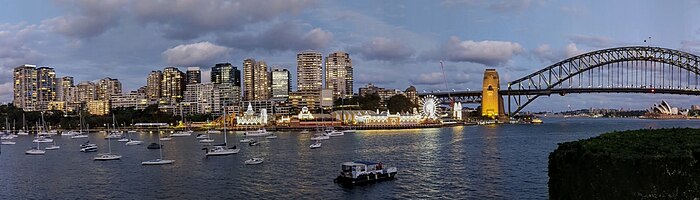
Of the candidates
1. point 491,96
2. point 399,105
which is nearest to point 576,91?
point 491,96

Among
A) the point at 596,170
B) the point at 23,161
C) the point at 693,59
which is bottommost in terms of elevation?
the point at 23,161

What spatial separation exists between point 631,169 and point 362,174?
2801cm

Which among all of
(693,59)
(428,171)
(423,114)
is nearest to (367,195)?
(428,171)

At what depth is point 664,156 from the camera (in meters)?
11.9

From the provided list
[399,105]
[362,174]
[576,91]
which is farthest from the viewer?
[399,105]

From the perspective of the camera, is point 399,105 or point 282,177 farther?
point 399,105

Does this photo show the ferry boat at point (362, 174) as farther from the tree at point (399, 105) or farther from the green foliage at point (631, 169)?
the tree at point (399, 105)

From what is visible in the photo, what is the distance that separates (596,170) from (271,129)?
142324 millimetres

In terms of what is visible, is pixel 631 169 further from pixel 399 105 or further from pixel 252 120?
pixel 399 105

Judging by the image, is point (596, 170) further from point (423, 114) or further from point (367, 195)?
point (423, 114)

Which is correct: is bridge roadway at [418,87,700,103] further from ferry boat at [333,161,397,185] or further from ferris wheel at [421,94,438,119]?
ferry boat at [333,161,397,185]

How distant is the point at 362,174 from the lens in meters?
39.4

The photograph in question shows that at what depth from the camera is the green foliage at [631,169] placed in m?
11.8

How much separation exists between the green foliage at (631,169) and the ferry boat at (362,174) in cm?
2559
